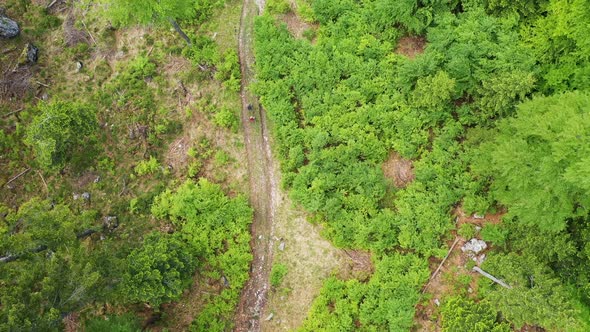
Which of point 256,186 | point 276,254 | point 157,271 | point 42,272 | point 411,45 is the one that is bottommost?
point 276,254

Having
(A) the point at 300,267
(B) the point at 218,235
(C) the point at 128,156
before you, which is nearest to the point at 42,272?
(B) the point at 218,235

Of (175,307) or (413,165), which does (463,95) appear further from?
(175,307)

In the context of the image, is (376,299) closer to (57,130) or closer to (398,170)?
(398,170)

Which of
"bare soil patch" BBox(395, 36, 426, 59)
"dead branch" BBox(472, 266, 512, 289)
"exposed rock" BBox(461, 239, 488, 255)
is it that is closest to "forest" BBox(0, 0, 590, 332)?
"exposed rock" BBox(461, 239, 488, 255)

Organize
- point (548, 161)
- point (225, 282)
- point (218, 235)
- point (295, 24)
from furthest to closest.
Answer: point (295, 24), point (218, 235), point (225, 282), point (548, 161)

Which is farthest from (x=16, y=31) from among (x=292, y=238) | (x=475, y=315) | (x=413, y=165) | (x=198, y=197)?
(x=475, y=315)

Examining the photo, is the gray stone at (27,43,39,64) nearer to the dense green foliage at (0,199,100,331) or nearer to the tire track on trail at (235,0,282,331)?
the dense green foliage at (0,199,100,331)
